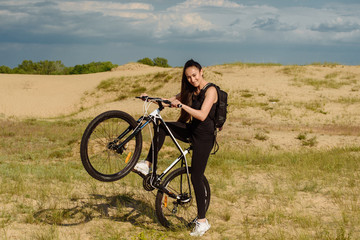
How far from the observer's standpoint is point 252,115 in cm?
2456

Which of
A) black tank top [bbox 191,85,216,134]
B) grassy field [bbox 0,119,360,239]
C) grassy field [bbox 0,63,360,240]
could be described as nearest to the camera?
black tank top [bbox 191,85,216,134]

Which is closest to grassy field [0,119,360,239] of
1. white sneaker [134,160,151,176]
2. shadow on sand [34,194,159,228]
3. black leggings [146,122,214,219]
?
shadow on sand [34,194,159,228]

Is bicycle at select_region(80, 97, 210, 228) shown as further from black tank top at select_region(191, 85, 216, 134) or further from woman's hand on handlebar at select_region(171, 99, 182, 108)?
black tank top at select_region(191, 85, 216, 134)

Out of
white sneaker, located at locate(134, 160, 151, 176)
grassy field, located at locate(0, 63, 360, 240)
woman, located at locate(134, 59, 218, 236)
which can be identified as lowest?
grassy field, located at locate(0, 63, 360, 240)

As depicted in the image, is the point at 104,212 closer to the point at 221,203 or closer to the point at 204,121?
the point at 221,203

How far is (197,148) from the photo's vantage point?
5.51 meters

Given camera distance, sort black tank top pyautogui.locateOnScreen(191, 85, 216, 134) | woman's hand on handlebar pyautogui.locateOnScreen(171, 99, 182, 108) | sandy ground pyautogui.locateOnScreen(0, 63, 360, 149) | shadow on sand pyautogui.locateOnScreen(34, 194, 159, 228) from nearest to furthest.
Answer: woman's hand on handlebar pyautogui.locateOnScreen(171, 99, 182, 108) < black tank top pyautogui.locateOnScreen(191, 85, 216, 134) < shadow on sand pyautogui.locateOnScreen(34, 194, 159, 228) < sandy ground pyautogui.locateOnScreen(0, 63, 360, 149)

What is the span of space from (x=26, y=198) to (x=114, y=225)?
214 centimetres

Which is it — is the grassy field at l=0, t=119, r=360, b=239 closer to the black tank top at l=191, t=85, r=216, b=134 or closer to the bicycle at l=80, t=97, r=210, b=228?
the bicycle at l=80, t=97, r=210, b=228

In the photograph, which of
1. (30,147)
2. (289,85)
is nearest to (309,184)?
(30,147)

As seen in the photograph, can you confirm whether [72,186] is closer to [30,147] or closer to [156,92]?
[30,147]

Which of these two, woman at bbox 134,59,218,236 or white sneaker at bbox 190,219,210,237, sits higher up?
woman at bbox 134,59,218,236

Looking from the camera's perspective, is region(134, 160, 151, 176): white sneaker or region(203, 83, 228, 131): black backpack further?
region(134, 160, 151, 176): white sneaker

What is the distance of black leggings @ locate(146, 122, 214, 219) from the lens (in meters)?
5.51
